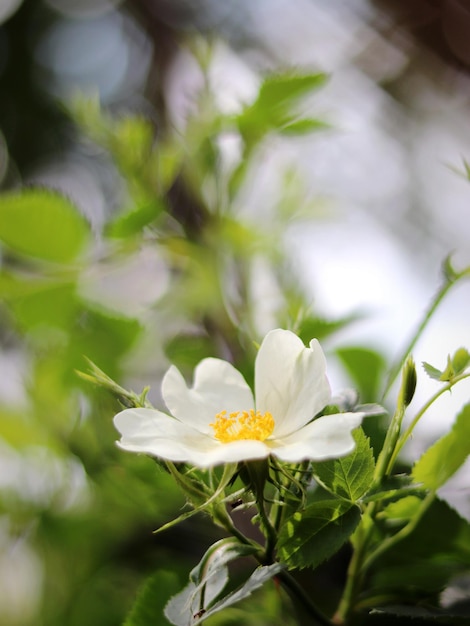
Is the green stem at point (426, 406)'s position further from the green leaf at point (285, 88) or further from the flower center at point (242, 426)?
the green leaf at point (285, 88)

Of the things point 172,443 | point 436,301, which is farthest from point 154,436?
point 436,301

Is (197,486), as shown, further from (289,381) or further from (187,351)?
(187,351)

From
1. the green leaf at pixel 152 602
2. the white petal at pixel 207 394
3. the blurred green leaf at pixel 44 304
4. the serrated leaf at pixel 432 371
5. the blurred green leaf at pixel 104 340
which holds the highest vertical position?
the serrated leaf at pixel 432 371

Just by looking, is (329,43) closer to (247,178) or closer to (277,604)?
(247,178)

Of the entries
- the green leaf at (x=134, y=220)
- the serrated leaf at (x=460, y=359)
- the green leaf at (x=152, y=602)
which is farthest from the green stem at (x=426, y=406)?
the green leaf at (x=134, y=220)

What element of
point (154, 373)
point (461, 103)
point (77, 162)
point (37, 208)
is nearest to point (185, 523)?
point (154, 373)
